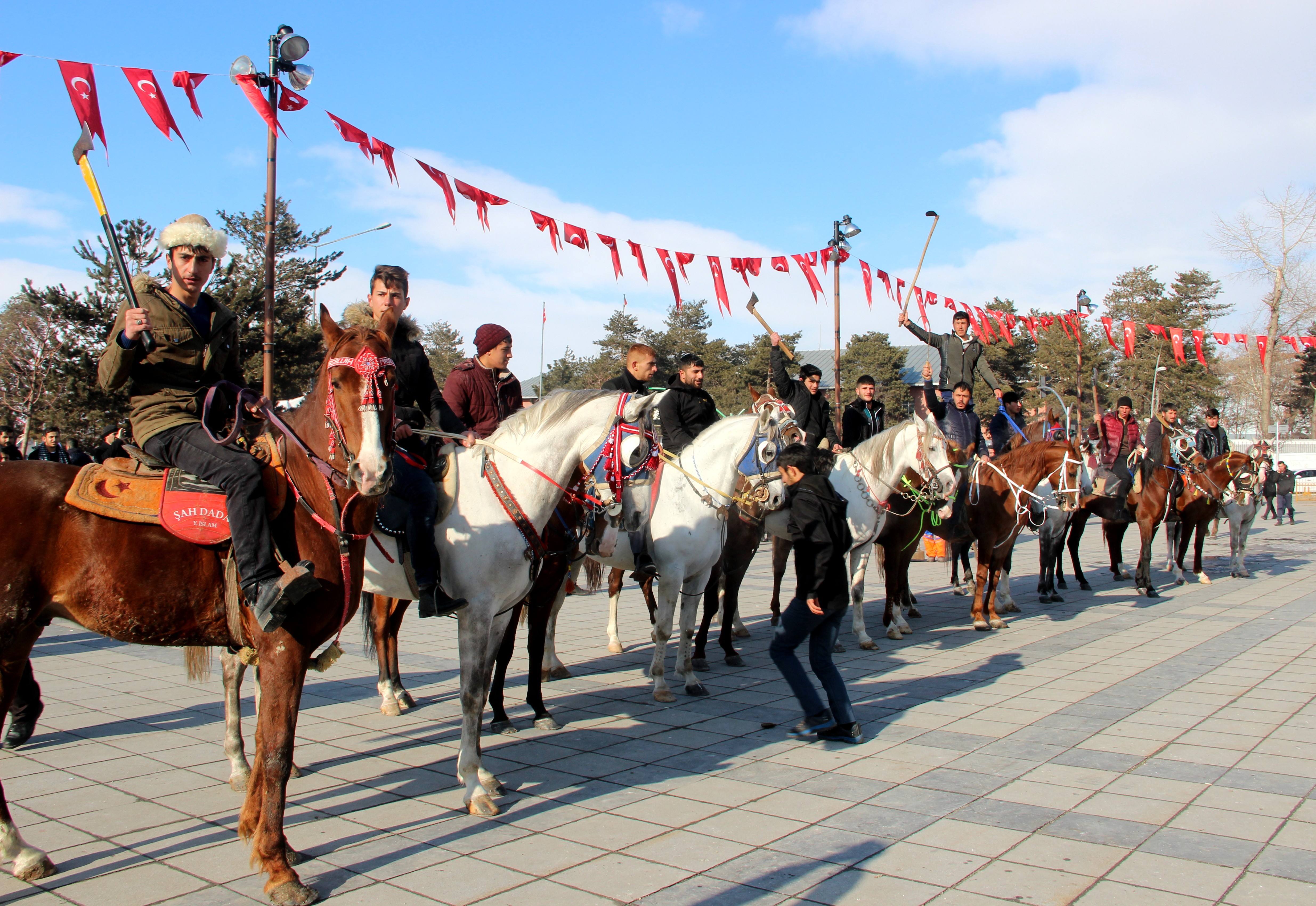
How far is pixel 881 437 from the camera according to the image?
9820 millimetres

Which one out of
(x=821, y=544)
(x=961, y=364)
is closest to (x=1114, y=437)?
(x=961, y=364)

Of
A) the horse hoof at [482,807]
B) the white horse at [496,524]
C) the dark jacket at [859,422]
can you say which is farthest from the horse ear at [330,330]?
the dark jacket at [859,422]

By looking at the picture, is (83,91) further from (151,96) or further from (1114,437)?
(1114,437)

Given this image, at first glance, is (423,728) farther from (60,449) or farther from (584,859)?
(60,449)

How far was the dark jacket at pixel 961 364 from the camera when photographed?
471 inches

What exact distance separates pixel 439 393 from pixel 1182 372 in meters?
64.8

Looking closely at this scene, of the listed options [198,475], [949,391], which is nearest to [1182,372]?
[949,391]

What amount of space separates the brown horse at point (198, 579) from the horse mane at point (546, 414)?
4.67ft

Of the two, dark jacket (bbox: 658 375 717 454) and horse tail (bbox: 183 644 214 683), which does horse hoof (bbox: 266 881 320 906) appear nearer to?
horse tail (bbox: 183 644 214 683)

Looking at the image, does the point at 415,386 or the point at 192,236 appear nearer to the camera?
the point at 192,236

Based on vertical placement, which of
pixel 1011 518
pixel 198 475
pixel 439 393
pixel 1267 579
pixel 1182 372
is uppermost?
pixel 1182 372

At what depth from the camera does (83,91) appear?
7293 millimetres

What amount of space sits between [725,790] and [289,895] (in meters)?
2.38

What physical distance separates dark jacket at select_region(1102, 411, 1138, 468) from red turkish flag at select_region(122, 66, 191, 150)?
44.0 ft
